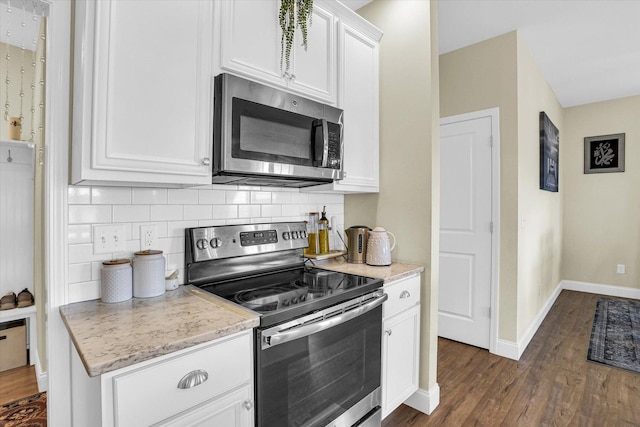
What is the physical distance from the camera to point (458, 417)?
6.45ft

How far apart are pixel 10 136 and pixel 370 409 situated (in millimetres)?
2819

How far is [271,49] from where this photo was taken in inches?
62.7

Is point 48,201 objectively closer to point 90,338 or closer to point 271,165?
point 90,338

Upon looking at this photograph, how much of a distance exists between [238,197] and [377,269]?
90 cm

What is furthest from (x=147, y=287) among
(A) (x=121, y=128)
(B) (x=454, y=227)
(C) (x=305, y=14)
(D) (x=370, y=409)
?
(B) (x=454, y=227)

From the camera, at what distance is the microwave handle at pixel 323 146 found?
1717 millimetres

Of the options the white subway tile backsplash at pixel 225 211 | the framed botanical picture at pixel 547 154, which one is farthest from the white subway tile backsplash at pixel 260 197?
the framed botanical picture at pixel 547 154

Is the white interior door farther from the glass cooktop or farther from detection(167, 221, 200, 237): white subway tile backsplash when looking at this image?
detection(167, 221, 200, 237): white subway tile backsplash

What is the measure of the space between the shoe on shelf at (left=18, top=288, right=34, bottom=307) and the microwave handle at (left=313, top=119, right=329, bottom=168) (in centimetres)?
231

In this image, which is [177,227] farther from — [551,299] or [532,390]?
[551,299]

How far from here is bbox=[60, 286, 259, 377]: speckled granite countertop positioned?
85 centimetres

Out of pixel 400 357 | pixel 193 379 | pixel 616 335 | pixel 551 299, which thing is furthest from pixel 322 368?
pixel 551 299

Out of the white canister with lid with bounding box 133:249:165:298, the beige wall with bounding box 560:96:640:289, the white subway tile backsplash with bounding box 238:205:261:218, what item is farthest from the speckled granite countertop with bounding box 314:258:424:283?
the beige wall with bounding box 560:96:640:289

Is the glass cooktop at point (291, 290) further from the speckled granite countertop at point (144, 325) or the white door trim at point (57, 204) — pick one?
the white door trim at point (57, 204)
